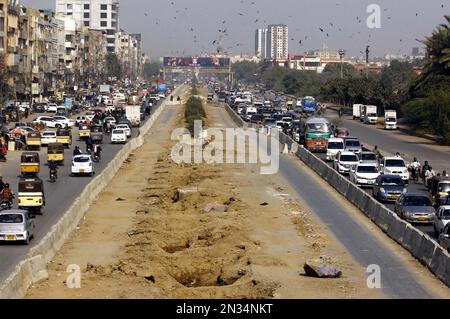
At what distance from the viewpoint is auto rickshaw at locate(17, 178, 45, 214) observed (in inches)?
1597

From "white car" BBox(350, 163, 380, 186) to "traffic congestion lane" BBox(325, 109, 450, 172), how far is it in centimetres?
1030

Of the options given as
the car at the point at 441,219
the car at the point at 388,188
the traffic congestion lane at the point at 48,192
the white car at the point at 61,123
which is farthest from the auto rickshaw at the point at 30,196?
the white car at the point at 61,123

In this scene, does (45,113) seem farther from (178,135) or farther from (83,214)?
(83,214)

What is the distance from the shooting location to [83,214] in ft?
138

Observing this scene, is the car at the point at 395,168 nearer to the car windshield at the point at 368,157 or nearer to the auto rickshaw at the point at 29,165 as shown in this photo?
the car windshield at the point at 368,157

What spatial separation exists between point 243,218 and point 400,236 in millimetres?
8456

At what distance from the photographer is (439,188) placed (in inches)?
1745

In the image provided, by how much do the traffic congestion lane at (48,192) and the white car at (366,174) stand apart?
12149 mm

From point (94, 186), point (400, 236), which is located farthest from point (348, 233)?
point (94, 186)

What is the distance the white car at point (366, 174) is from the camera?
5023 cm

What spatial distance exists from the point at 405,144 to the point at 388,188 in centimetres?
3896

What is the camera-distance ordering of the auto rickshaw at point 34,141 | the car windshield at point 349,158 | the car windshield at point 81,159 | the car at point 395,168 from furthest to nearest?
the auto rickshaw at point 34,141 < the car windshield at point 349,158 < the car windshield at point 81,159 < the car at point 395,168

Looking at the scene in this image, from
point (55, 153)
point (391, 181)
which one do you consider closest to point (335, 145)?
point (55, 153)

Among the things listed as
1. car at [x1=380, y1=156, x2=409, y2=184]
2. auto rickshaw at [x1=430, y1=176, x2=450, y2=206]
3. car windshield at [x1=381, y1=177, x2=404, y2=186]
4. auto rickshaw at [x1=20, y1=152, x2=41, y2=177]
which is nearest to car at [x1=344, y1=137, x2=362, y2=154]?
car at [x1=380, y1=156, x2=409, y2=184]
